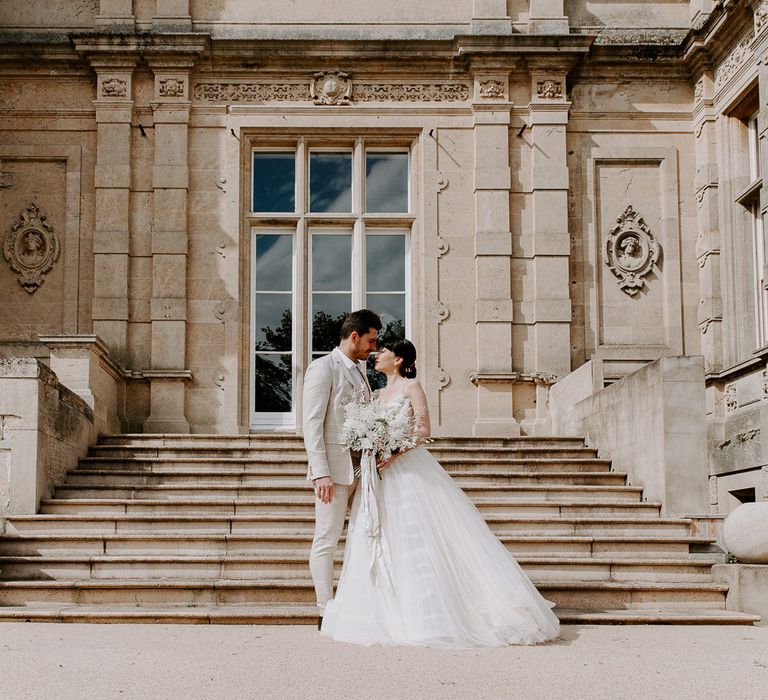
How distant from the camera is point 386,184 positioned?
14031 mm

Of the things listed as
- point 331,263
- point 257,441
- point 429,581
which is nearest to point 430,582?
point 429,581

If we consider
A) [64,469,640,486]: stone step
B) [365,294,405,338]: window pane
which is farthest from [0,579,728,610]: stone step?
[365,294,405,338]: window pane

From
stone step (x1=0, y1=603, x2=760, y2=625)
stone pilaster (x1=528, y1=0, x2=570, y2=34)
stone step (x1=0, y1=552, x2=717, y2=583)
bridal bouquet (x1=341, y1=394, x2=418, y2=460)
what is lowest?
stone step (x1=0, y1=603, x2=760, y2=625)

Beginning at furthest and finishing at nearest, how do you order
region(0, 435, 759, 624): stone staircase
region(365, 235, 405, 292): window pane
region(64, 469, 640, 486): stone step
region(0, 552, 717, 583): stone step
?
region(365, 235, 405, 292): window pane → region(64, 469, 640, 486): stone step → region(0, 552, 717, 583): stone step → region(0, 435, 759, 624): stone staircase

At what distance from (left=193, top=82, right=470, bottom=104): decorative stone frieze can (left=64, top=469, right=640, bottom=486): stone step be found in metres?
5.49

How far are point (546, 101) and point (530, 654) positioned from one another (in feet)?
31.1

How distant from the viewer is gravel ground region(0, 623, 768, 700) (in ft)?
15.1

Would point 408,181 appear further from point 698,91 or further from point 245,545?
point 245,545

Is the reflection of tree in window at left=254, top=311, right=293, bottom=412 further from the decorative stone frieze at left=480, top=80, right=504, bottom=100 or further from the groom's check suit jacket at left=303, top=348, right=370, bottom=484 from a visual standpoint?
the groom's check suit jacket at left=303, top=348, right=370, bottom=484

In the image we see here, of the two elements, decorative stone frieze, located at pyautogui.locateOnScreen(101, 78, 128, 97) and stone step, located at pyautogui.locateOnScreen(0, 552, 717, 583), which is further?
decorative stone frieze, located at pyautogui.locateOnScreen(101, 78, 128, 97)

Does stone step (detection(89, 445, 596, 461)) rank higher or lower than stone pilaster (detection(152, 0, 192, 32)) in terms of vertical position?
lower

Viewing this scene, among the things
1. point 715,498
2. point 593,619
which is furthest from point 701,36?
point 593,619

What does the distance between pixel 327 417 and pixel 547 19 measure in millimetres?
8880

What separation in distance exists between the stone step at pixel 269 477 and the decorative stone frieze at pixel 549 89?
18.1 feet
